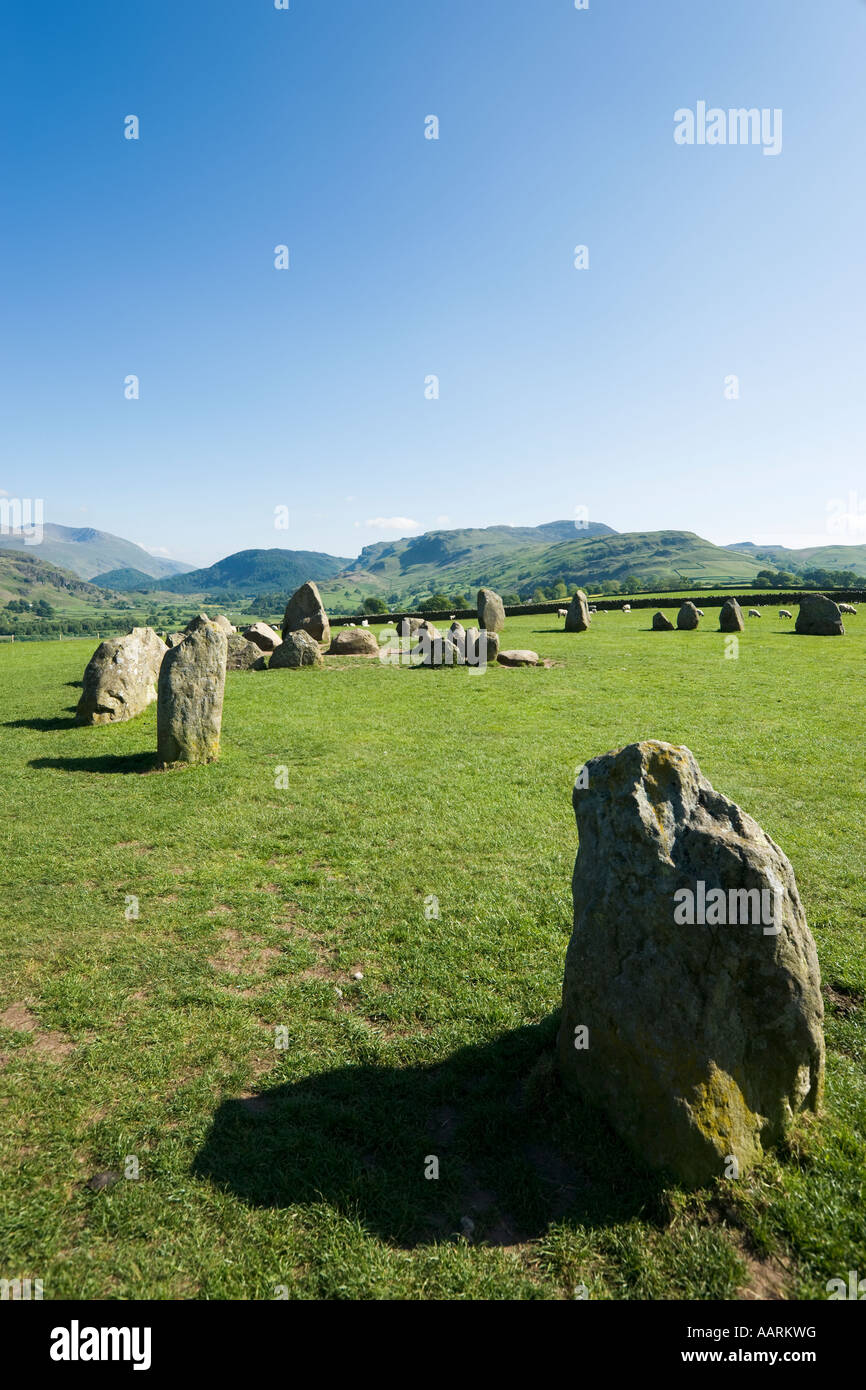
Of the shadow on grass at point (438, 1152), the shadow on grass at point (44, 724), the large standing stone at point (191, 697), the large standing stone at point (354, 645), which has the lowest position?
the shadow on grass at point (438, 1152)

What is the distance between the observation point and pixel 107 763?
1432 centimetres

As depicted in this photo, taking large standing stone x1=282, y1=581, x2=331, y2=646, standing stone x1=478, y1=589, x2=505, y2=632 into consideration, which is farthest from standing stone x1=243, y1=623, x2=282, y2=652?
standing stone x1=478, y1=589, x2=505, y2=632

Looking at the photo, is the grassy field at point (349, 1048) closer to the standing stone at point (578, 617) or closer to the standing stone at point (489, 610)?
the standing stone at point (489, 610)

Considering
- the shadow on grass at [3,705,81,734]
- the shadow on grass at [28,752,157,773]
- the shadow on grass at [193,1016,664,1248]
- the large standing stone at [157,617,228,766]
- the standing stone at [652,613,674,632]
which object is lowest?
the shadow on grass at [193,1016,664,1248]

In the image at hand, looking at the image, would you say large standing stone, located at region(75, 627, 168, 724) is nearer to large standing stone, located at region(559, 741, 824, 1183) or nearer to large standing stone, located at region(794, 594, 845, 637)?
large standing stone, located at region(559, 741, 824, 1183)

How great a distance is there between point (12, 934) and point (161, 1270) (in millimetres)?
5076

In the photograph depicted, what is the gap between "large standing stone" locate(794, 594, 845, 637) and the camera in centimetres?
Answer: 3375

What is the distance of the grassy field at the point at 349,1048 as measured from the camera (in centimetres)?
388

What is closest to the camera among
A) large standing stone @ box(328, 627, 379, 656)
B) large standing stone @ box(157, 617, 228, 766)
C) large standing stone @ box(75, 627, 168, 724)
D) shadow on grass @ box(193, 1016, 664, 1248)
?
shadow on grass @ box(193, 1016, 664, 1248)

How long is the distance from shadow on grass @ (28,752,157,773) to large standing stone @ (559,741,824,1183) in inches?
458

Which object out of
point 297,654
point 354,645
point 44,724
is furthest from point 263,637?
point 44,724

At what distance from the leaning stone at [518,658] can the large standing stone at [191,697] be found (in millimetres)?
15360

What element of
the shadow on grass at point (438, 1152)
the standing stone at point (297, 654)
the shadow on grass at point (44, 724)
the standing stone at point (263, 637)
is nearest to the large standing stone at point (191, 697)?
the shadow on grass at point (44, 724)
